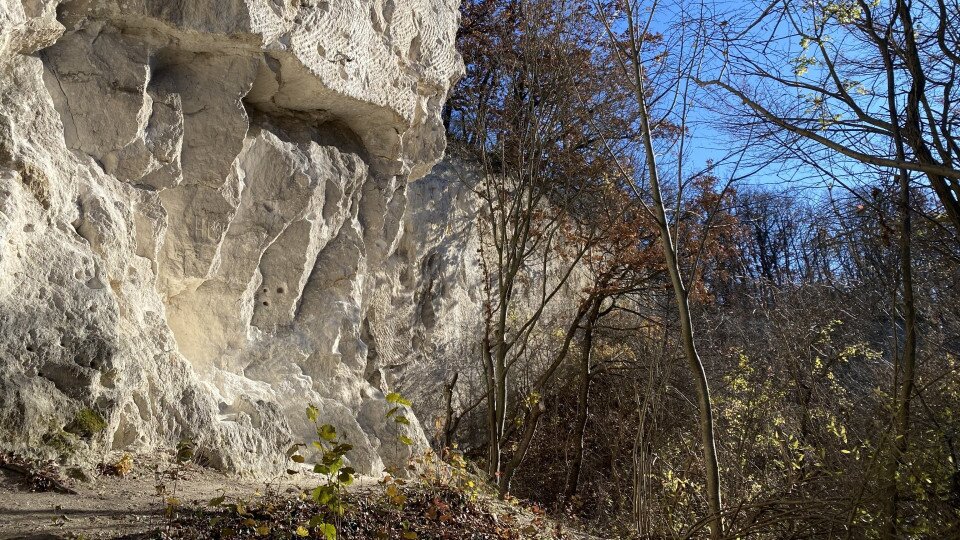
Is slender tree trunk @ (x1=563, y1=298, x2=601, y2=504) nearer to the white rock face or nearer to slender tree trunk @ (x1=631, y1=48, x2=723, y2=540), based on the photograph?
the white rock face

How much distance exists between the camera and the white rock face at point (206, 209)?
4746 millimetres

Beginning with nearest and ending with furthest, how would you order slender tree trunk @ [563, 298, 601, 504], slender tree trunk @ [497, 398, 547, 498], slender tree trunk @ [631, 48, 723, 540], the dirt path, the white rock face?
1. the dirt path
2. slender tree trunk @ [631, 48, 723, 540]
3. the white rock face
4. slender tree trunk @ [497, 398, 547, 498]
5. slender tree trunk @ [563, 298, 601, 504]

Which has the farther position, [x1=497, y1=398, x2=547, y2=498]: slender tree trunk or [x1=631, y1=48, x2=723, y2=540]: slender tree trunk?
[x1=497, y1=398, x2=547, y2=498]: slender tree trunk

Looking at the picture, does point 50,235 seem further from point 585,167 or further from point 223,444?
point 585,167

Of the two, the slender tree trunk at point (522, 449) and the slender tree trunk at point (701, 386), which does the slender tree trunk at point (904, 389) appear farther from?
the slender tree trunk at point (522, 449)

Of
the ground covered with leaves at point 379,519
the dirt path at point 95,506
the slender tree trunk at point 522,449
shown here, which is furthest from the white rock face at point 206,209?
the slender tree trunk at point 522,449

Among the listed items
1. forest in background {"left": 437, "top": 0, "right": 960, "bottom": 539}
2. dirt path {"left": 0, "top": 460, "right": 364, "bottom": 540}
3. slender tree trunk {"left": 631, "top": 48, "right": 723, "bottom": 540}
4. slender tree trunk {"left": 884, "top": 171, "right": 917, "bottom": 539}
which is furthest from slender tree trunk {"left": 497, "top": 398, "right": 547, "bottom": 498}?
slender tree trunk {"left": 884, "top": 171, "right": 917, "bottom": 539}

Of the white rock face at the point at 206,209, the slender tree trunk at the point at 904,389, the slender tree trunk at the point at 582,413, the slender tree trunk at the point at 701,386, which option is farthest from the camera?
the slender tree trunk at the point at 582,413

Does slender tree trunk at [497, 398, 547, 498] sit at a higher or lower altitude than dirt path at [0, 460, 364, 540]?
higher

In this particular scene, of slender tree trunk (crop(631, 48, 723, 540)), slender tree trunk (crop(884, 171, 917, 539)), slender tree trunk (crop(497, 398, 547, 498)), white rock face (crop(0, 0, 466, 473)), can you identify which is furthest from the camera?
slender tree trunk (crop(497, 398, 547, 498))

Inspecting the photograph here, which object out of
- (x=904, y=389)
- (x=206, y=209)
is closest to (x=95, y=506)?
(x=206, y=209)

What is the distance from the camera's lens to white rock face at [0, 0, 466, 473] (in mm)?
4746

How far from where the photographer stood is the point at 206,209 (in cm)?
652

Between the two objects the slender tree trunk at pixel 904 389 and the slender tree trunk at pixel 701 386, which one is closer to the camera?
the slender tree trunk at pixel 904 389
